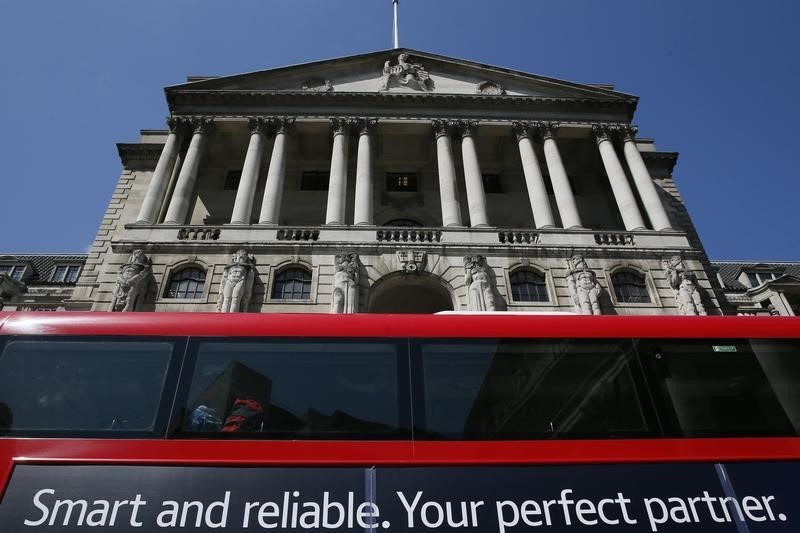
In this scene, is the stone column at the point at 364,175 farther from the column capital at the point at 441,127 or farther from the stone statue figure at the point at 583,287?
the stone statue figure at the point at 583,287

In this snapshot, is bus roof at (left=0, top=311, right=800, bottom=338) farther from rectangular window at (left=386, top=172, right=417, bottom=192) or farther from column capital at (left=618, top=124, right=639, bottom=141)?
column capital at (left=618, top=124, right=639, bottom=141)

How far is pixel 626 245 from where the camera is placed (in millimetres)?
19469

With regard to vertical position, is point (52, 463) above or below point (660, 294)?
below

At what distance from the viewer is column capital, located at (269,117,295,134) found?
2378 centimetres

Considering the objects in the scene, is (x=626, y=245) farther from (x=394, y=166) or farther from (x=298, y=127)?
(x=298, y=127)

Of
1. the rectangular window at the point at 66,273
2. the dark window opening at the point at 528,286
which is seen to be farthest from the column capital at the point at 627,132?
the rectangular window at the point at 66,273

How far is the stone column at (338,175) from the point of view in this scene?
2032 cm

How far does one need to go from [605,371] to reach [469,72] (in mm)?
24050

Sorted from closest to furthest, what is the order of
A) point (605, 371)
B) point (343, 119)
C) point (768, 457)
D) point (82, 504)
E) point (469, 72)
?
point (82, 504) → point (768, 457) → point (605, 371) → point (343, 119) → point (469, 72)

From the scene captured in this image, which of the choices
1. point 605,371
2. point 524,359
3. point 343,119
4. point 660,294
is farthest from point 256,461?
point 343,119

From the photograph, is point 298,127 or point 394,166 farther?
point 394,166

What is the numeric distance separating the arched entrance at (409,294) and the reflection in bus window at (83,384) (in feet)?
39.1

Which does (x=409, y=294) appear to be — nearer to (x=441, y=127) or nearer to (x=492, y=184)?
(x=441, y=127)

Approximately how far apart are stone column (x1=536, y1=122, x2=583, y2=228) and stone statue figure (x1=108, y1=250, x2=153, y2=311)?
17700 millimetres
